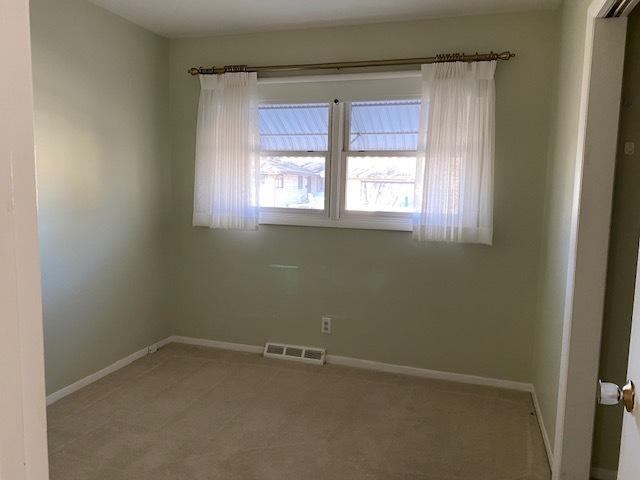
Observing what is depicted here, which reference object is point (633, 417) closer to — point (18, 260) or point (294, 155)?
point (18, 260)

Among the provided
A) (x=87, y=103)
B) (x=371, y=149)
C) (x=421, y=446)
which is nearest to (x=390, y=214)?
(x=371, y=149)

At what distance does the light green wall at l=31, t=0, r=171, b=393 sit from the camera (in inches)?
107

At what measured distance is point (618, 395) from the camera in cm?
101

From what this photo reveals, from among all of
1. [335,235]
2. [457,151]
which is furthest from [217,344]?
[457,151]

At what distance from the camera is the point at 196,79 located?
3.60m

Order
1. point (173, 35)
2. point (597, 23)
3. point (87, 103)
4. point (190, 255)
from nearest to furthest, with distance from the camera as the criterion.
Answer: point (597, 23) → point (87, 103) → point (173, 35) → point (190, 255)

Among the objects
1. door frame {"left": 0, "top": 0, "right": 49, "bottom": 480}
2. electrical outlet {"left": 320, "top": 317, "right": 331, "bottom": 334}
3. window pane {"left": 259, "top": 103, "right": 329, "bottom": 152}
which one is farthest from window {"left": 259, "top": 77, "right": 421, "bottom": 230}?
door frame {"left": 0, "top": 0, "right": 49, "bottom": 480}

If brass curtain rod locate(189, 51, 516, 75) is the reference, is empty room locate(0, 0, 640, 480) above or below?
below

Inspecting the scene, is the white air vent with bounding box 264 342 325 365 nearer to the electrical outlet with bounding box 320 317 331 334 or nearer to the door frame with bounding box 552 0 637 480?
the electrical outlet with bounding box 320 317 331 334

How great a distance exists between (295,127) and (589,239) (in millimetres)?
2163

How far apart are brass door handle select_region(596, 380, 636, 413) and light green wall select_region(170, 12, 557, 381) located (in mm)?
2151

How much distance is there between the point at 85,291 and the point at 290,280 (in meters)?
1.39

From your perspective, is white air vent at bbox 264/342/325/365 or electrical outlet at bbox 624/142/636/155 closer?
electrical outlet at bbox 624/142/636/155

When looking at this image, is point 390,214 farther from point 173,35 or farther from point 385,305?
point 173,35
